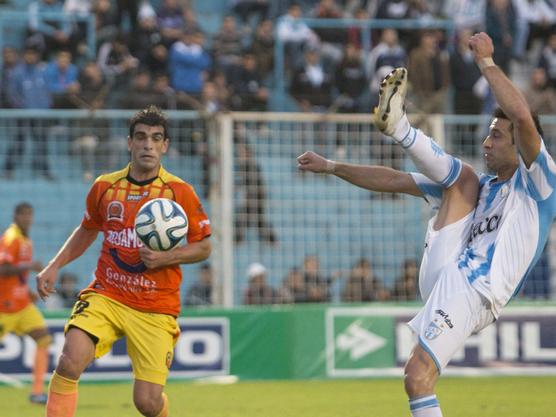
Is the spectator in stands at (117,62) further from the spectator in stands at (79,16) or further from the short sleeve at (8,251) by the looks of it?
the short sleeve at (8,251)

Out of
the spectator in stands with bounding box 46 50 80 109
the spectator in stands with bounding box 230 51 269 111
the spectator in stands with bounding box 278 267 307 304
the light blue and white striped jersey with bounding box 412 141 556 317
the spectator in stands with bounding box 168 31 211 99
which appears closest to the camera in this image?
the light blue and white striped jersey with bounding box 412 141 556 317

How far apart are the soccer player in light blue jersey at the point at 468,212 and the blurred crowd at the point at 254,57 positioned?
9.54 metres

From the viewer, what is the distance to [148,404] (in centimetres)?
827

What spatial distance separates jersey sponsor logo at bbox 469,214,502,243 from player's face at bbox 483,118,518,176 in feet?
1.11

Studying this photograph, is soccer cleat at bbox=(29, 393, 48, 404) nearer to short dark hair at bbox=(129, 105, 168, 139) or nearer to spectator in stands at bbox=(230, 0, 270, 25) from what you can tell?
short dark hair at bbox=(129, 105, 168, 139)

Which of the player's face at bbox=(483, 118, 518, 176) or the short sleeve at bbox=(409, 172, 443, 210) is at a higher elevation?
the player's face at bbox=(483, 118, 518, 176)

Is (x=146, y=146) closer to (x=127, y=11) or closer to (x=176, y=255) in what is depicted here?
(x=176, y=255)

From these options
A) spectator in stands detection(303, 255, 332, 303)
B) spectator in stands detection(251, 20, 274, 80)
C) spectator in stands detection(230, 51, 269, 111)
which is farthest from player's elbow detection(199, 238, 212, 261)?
spectator in stands detection(251, 20, 274, 80)

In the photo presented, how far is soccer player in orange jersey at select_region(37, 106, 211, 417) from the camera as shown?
27.3 ft

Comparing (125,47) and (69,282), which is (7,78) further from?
(69,282)

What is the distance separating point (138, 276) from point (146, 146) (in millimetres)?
897

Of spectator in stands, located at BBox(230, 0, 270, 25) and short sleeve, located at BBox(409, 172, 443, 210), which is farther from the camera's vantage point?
spectator in stands, located at BBox(230, 0, 270, 25)

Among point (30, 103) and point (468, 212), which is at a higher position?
point (30, 103)

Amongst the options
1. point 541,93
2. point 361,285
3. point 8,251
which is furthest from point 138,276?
point 541,93
